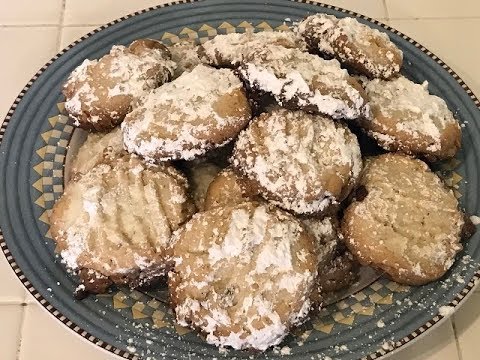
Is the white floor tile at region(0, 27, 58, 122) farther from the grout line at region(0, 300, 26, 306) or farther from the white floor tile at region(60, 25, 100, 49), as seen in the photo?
the grout line at region(0, 300, 26, 306)

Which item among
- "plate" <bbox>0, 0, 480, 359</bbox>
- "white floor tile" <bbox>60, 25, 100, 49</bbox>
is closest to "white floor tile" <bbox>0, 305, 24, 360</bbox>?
"plate" <bbox>0, 0, 480, 359</bbox>

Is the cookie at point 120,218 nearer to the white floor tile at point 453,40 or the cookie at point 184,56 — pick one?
the cookie at point 184,56

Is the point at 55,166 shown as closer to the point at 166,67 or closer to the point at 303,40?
the point at 166,67

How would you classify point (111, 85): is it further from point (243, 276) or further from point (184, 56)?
point (243, 276)

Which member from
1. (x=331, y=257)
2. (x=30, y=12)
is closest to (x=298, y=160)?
(x=331, y=257)

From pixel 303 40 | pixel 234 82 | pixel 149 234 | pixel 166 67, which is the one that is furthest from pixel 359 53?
pixel 149 234

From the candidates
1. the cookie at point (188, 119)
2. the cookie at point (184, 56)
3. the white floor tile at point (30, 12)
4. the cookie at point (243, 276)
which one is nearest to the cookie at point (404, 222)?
the cookie at point (243, 276)
